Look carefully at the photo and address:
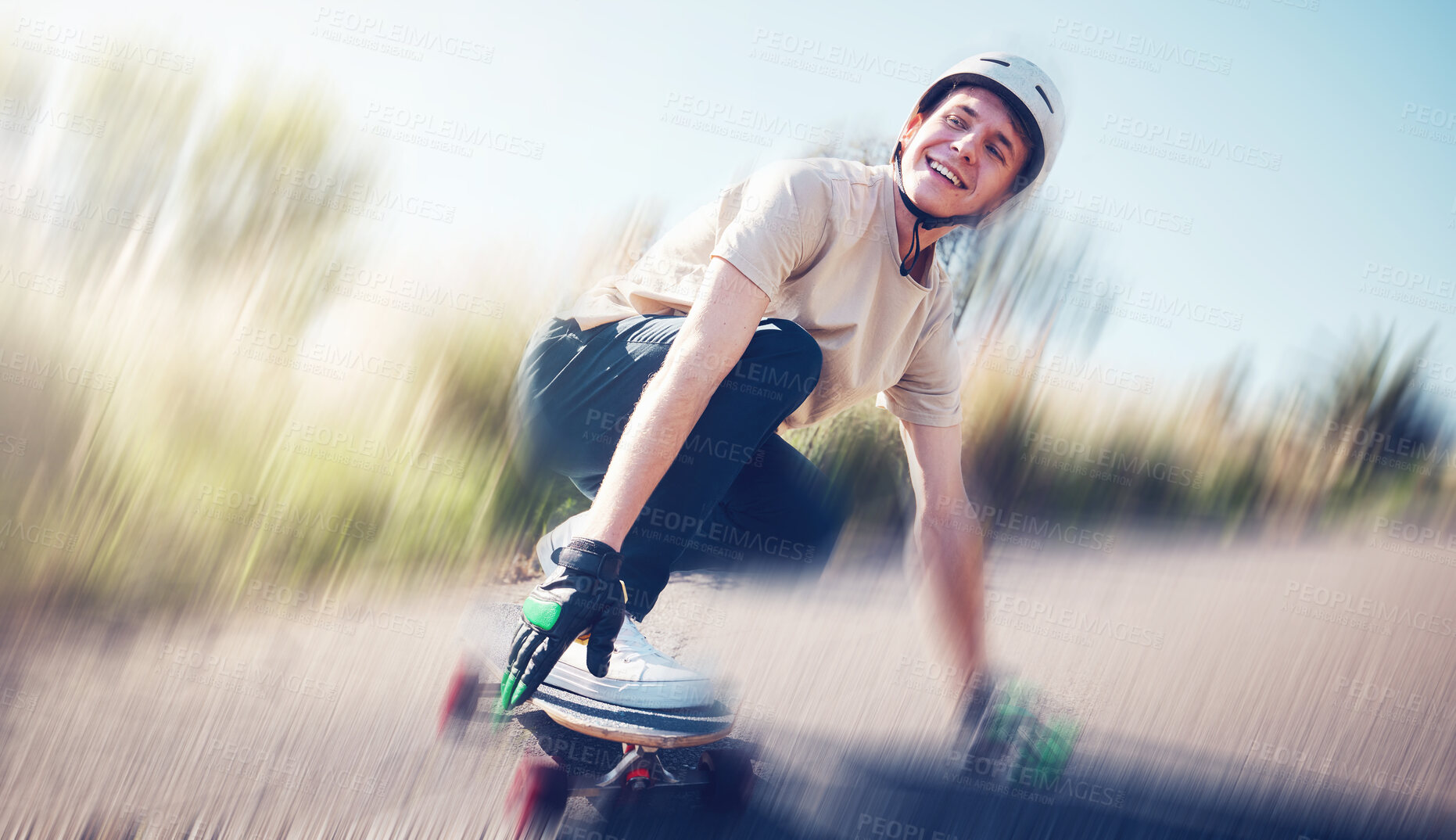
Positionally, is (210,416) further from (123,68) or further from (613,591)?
(613,591)

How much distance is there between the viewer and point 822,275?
1.73 m

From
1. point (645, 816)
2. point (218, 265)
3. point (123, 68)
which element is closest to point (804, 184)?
point (645, 816)

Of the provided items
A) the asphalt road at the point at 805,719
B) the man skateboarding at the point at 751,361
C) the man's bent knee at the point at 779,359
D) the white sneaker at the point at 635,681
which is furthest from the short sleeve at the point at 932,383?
the white sneaker at the point at 635,681

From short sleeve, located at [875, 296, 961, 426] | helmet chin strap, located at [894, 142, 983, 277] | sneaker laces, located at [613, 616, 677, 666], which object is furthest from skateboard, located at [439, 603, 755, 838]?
helmet chin strap, located at [894, 142, 983, 277]

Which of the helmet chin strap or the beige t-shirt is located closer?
the beige t-shirt

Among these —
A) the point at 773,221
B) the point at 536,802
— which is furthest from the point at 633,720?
the point at 773,221

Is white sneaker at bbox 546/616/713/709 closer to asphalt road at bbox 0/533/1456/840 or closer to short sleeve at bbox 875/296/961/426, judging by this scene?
asphalt road at bbox 0/533/1456/840

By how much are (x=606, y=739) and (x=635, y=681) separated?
0.14 meters

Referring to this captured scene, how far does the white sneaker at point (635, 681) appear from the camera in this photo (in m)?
1.68

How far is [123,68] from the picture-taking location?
2535 mm

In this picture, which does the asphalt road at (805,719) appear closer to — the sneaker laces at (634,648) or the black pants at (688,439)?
the sneaker laces at (634,648)

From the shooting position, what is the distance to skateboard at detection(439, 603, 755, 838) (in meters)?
1.54

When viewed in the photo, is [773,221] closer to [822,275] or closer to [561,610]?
[822,275]

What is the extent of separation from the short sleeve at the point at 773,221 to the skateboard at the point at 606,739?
92cm
